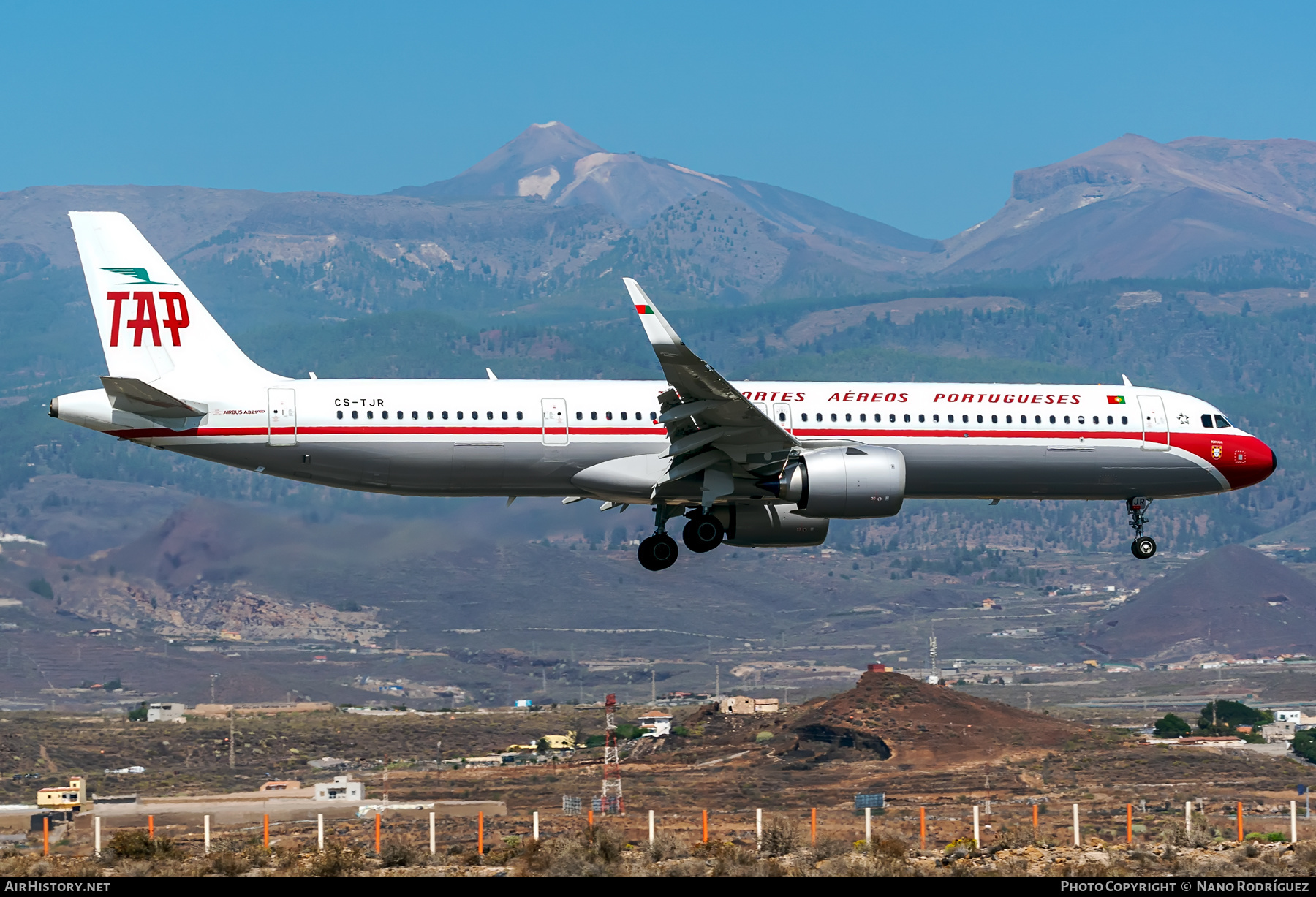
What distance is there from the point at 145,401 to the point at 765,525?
1479cm

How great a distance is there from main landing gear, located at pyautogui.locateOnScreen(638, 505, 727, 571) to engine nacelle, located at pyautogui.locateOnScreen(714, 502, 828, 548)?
31 centimetres

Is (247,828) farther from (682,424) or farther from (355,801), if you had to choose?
(682,424)

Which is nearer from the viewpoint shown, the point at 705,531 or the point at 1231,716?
the point at 705,531

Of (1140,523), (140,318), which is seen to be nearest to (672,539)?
(1140,523)

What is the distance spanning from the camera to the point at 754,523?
142 feet

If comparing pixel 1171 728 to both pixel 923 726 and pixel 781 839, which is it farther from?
pixel 781 839

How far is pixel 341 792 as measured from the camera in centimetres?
9594

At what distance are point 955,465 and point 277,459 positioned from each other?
53.4ft

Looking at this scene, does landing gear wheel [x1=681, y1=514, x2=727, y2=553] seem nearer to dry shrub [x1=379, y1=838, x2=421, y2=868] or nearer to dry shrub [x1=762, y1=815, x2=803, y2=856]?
dry shrub [x1=762, y1=815, x2=803, y2=856]

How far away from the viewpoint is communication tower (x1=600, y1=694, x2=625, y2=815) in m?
93.7

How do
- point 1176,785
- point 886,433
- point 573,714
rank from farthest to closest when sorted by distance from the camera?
point 573,714 → point 1176,785 → point 886,433

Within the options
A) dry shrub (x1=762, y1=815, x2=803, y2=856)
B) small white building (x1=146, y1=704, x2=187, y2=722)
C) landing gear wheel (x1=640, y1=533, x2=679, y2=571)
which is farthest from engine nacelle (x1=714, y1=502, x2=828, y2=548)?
small white building (x1=146, y1=704, x2=187, y2=722)

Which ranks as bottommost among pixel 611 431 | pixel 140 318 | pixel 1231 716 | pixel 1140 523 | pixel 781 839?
pixel 1231 716
